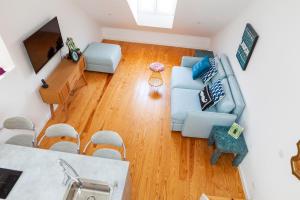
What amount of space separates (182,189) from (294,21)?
7.50 ft

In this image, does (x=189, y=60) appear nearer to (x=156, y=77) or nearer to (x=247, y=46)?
(x=156, y=77)

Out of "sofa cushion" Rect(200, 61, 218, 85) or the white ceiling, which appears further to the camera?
"sofa cushion" Rect(200, 61, 218, 85)

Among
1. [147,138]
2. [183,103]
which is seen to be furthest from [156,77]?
[147,138]

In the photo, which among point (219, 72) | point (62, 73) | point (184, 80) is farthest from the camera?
point (184, 80)

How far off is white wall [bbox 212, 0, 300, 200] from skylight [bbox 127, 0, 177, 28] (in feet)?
7.50

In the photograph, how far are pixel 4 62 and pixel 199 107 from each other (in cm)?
276

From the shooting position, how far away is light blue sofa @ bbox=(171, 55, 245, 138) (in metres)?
2.88

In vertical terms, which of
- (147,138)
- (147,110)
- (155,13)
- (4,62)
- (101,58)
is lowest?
(147,138)

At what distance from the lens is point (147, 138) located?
3.24 metres

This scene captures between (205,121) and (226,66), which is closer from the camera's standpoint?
(205,121)

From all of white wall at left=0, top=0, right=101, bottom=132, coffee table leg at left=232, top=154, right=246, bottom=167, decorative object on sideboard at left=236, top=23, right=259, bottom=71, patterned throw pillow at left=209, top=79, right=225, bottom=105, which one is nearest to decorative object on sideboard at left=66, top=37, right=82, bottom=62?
white wall at left=0, top=0, right=101, bottom=132

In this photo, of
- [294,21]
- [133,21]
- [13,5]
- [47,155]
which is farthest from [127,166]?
[133,21]

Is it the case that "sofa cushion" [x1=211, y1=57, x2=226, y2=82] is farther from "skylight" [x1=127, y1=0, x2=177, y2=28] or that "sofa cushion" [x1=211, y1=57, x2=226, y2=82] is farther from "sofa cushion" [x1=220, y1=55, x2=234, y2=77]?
"skylight" [x1=127, y1=0, x2=177, y2=28]

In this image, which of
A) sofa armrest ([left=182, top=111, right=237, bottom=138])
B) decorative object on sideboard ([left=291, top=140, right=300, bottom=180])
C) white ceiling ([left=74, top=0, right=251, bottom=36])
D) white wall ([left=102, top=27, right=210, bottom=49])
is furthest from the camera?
white wall ([left=102, top=27, right=210, bottom=49])
